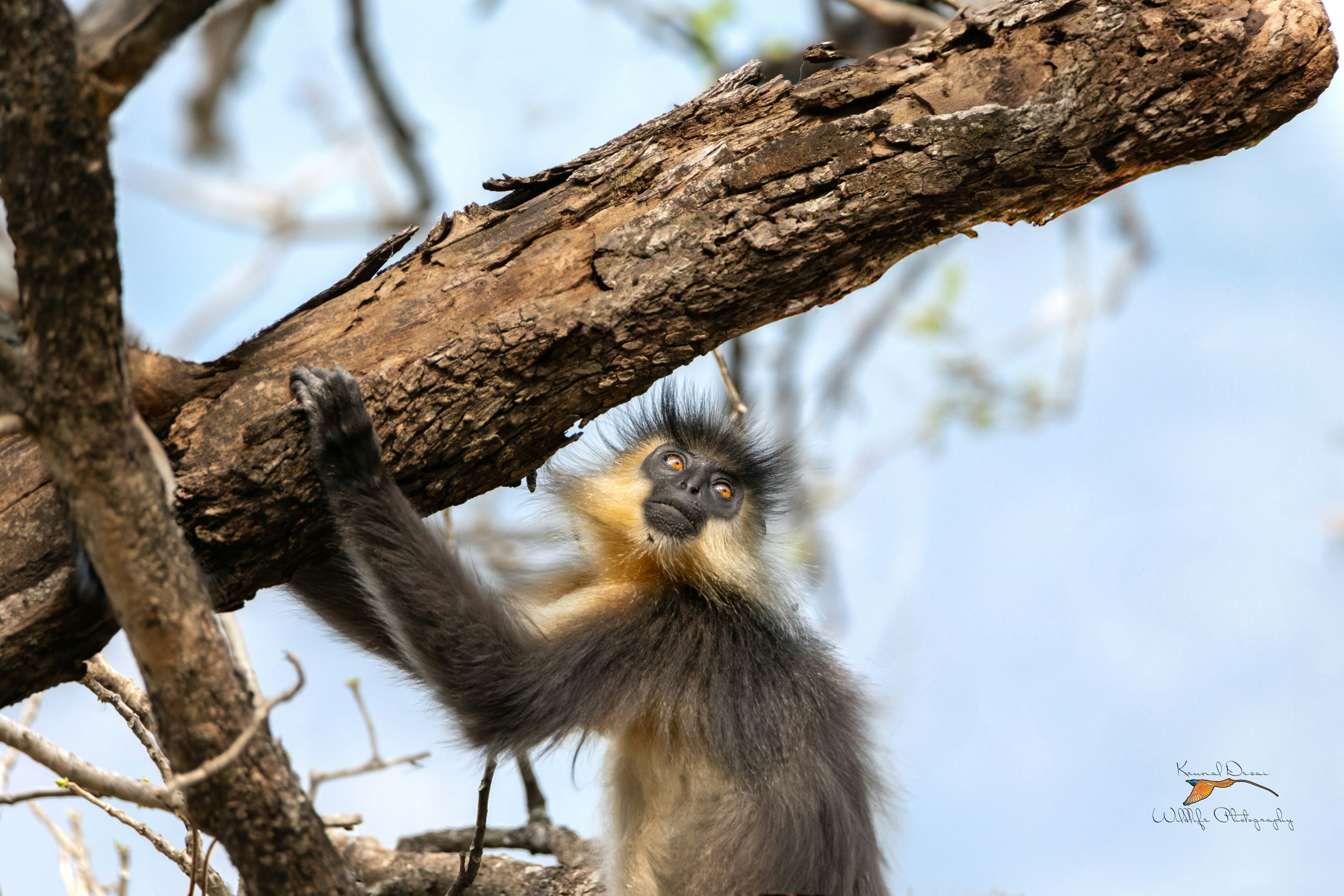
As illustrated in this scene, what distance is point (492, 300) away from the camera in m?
3.77

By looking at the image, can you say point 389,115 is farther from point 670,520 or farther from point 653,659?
point 653,659

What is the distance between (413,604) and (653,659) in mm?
1136

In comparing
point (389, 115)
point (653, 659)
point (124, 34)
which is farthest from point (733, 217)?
point (389, 115)

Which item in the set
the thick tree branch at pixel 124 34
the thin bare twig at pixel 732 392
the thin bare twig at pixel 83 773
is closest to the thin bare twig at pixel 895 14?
the thin bare twig at pixel 732 392

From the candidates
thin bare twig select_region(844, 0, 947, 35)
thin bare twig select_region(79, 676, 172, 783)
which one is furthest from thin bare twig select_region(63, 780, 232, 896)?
thin bare twig select_region(844, 0, 947, 35)

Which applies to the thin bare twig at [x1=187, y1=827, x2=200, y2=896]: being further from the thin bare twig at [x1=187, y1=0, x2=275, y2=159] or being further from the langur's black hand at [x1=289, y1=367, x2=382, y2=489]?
the thin bare twig at [x1=187, y1=0, x2=275, y2=159]

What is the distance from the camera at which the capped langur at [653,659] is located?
3852 millimetres

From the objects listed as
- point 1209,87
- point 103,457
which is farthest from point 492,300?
point 1209,87

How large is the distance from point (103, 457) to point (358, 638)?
2.20 m

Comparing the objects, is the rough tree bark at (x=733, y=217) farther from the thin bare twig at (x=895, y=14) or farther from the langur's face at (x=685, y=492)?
the thin bare twig at (x=895, y=14)

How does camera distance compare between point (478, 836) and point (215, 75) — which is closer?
point (478, 836)

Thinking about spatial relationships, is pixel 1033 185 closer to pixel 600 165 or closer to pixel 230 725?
pixel 600 165

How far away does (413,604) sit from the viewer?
3939mm

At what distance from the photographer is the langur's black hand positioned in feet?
11.3
